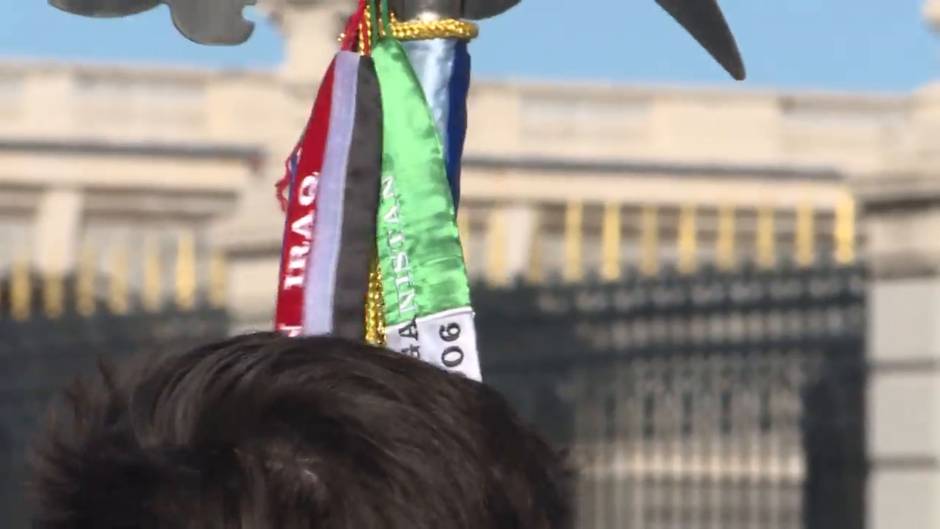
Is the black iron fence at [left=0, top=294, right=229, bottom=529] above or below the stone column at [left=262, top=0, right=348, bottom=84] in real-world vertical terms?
below

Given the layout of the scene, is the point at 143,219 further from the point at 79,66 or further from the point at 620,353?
the point at 620,353

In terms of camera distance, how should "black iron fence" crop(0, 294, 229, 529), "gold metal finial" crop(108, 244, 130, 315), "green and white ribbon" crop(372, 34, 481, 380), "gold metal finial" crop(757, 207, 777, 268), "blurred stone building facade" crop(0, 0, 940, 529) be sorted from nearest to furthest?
"green and white ribbon" crop(372, 34, 481, 380)
"gold metal finial" crop(757, 207, 777, 268)
"black iron fence" crop(0, 294, 229, 529)
"gold metal finial" crop(108, 244, 130, 315)
"blurred stone building facade" crop(0, 0, 940, 529)

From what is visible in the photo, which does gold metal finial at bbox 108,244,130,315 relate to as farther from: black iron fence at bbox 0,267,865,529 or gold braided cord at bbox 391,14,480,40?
gold braided cord at bbox 391,14,480,40

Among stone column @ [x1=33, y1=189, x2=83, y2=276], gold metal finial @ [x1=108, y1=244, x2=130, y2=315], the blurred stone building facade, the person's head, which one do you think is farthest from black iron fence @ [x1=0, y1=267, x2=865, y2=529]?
the person's head

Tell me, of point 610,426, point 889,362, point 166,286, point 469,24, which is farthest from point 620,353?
point 469,24

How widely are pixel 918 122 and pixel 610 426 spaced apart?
5.55ft

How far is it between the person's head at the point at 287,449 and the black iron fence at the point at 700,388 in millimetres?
6605

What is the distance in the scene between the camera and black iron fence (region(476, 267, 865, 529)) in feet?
26.3

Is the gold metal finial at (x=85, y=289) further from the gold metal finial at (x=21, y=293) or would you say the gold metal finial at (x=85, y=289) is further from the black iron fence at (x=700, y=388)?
the black iron fence at (x=700, y=388)

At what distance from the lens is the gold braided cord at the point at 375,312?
81.7 inches

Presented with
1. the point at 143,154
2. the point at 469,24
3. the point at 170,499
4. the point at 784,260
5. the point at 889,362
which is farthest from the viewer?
the point at 143,154

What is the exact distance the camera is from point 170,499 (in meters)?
1.24

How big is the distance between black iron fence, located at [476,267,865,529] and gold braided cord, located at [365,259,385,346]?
5.88 m

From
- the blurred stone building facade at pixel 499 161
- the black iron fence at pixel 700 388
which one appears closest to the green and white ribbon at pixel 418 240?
the black iron fence at pixel 700 388
